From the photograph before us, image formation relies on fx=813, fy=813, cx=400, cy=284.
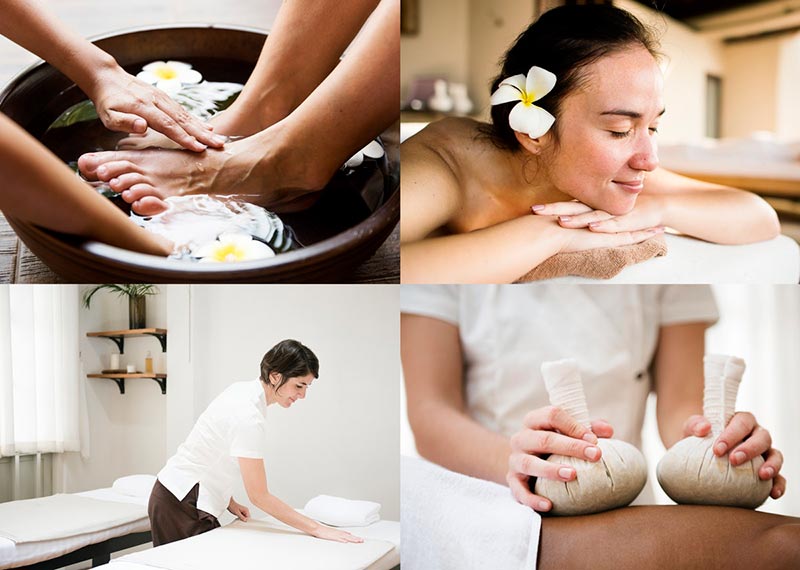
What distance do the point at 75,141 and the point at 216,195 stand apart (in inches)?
11.1

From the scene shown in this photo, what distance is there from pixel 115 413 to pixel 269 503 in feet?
1.15

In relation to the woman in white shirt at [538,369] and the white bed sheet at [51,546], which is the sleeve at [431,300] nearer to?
the woman in white shirt at [538,369]

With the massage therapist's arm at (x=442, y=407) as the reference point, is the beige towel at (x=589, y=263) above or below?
above

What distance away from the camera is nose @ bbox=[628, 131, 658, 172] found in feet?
5.10

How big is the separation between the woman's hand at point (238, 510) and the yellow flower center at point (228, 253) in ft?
1.55

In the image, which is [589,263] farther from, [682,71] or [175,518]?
[175,518]

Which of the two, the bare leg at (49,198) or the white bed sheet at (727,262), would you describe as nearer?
the bare leg at (49,198)

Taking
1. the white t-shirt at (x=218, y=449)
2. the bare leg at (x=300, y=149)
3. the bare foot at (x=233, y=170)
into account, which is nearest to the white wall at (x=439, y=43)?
the bare leg at (x=300, y=149)

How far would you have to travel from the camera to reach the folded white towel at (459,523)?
1530mm

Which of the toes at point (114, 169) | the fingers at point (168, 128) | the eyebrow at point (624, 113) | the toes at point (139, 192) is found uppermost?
the eyebrow at point (624, 113)

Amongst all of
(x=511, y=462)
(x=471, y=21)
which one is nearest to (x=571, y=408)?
(x=511, y=462)

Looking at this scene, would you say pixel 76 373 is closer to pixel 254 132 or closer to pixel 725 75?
pixel 254 132

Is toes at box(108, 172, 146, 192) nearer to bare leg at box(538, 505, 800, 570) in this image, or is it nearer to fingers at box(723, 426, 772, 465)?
bare leg at box(538, 505, 800, 570)

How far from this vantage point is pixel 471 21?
62.1 inches
